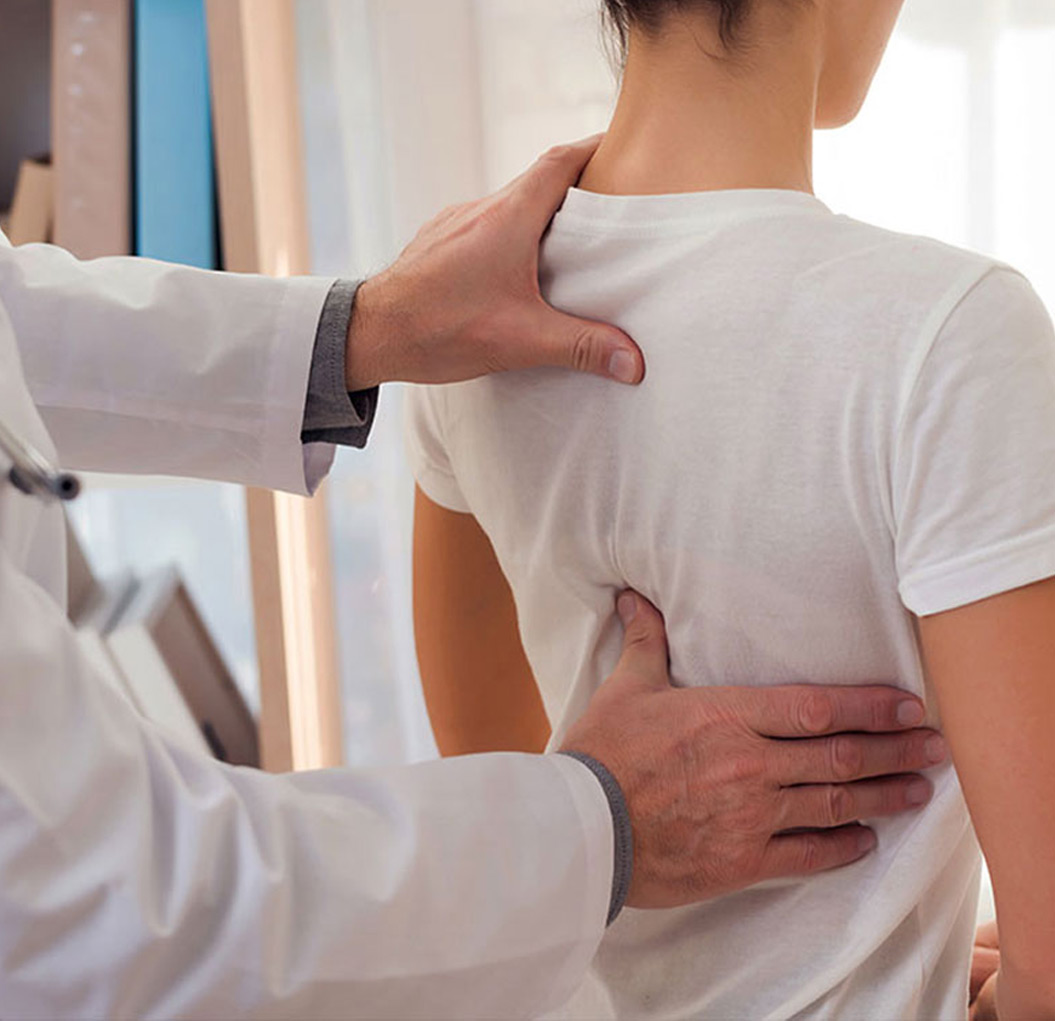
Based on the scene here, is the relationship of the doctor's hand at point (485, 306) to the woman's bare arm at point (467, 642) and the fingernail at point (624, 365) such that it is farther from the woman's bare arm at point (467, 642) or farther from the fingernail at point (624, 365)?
the woman's bare arm at point (467, 642)

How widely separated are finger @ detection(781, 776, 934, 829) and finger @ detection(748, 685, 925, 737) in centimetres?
4

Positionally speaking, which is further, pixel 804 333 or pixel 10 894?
pixel 804 333

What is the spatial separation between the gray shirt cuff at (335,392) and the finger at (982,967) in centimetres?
57

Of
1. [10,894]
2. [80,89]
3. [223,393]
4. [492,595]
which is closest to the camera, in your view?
[10,894]

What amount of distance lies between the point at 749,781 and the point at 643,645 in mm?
110

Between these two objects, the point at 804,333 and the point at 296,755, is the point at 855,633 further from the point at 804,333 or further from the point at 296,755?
the point at 296,755

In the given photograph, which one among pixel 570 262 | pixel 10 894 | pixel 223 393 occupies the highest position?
pixel 570 262

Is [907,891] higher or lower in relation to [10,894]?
lower

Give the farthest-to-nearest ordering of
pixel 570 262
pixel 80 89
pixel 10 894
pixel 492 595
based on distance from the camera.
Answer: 1. pixel 80 89
2. pixel 492 595
3. pixel 570 262
4. pixel 10 894

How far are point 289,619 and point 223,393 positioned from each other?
0.53 m

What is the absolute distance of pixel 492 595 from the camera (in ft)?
3.72

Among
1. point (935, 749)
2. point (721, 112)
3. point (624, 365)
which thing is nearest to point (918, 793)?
point (935, 749)

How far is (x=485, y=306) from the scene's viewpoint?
85cm

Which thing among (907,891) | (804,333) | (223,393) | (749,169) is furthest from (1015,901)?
(223,393)
